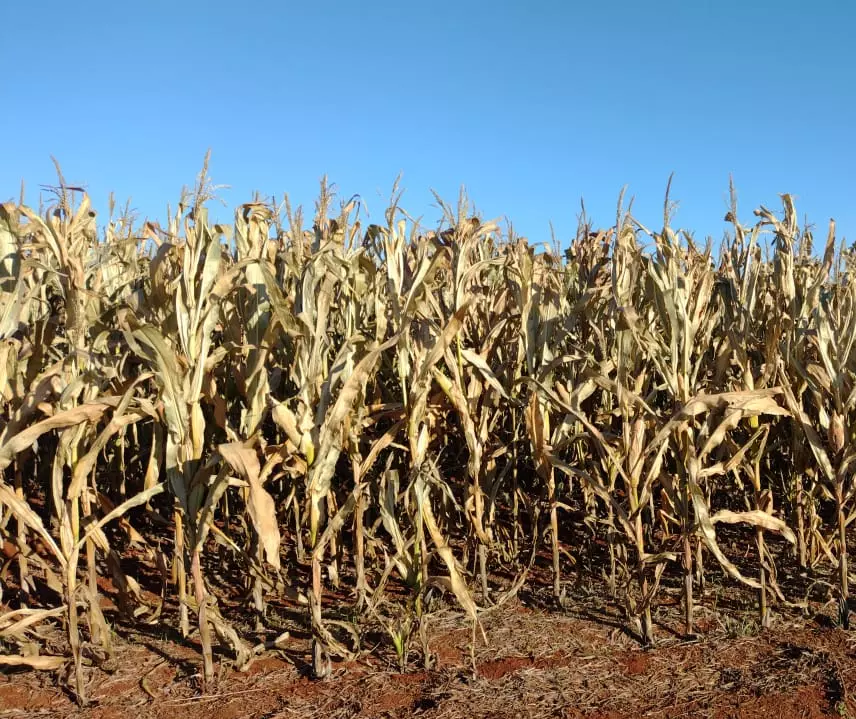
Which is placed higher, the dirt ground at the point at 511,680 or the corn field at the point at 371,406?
the corn field at the point at 371,406

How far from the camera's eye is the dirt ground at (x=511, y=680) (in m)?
3.01

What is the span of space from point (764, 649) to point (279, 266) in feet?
9.90

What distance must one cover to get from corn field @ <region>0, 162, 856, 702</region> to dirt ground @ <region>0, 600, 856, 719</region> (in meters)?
0.12

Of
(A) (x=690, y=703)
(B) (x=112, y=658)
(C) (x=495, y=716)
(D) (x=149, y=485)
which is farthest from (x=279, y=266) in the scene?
(A) (x=690, y=703)

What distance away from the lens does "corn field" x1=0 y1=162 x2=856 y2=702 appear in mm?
3119

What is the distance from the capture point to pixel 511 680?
10.6 feet

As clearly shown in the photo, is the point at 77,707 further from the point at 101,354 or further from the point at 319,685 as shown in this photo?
the point at 101,354

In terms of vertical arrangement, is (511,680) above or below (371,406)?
below

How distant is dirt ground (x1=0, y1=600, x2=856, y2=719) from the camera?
3.01m

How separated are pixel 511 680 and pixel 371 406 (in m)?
1.44

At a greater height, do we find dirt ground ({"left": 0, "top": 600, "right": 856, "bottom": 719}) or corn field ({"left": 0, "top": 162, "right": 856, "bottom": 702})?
corn field ({"left": 0, "top": 162, "right": 856, "bottom": 702})

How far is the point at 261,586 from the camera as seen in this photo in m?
3.75

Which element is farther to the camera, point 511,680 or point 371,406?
point 371,406

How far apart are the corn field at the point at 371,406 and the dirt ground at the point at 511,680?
0.12 metres
